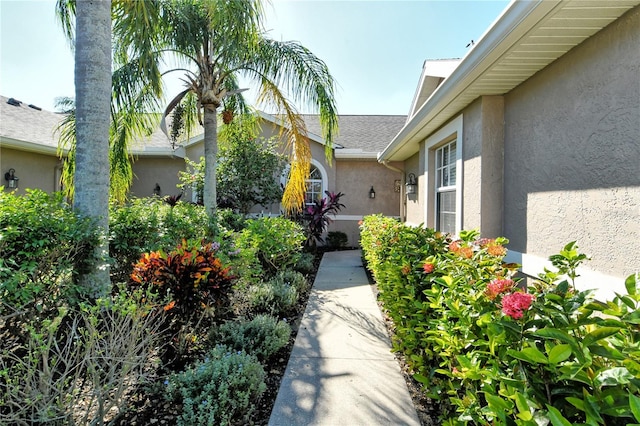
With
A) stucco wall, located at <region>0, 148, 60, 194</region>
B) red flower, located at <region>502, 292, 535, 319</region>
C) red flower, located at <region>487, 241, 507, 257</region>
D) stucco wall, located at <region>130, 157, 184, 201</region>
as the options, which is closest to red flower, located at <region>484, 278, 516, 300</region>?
red flower, located at <region>502, 292, 535, 319</region>

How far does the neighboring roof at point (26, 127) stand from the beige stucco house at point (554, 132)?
9.63 m

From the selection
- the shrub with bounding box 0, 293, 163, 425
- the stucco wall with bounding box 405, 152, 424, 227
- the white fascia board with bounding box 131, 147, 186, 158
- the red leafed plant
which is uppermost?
the white fascia board with bounding box 131, 147, 186, 158

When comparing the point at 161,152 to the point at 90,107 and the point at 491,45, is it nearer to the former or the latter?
the point at 90,107

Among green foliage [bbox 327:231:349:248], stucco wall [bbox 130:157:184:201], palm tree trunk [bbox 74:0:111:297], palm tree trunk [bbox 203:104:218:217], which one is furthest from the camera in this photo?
green foliage [bbox 327:231:349:248]

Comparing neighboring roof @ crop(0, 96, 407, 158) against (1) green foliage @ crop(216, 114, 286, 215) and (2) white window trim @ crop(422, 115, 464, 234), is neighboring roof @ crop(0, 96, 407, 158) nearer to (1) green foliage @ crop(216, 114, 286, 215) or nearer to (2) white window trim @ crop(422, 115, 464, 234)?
(1) green foliage @ crop(216, 114, 286, 215)

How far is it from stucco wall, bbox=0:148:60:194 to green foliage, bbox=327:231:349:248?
31.4ft

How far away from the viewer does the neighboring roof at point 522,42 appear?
259 centimetres

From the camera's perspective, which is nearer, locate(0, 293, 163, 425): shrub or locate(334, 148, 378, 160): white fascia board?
locate(0, 293, 163, 425): shrub

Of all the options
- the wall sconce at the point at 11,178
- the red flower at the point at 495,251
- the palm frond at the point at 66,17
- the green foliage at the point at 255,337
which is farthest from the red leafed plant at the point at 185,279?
the wall sconce at the point at 11,178

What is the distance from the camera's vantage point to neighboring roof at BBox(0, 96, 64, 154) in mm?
9055

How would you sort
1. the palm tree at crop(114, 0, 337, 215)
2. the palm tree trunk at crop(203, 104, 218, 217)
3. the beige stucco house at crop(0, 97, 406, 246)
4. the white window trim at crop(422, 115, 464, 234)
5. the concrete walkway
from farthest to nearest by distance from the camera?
the beige stucco house at crop(0, 97, 406, 246) < the palm tree trunk at crop(203, 104, 218, 217) < the palm tree at crop(114, 0, 337, 215) < the white window trim at crop(422, 115, 464, 234) < the concrete walkway

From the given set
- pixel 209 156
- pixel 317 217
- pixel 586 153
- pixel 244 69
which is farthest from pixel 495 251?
pixel 317 217

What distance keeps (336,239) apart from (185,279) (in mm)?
9596

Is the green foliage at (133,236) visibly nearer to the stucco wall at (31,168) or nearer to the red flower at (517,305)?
the red flower at (517,305)
